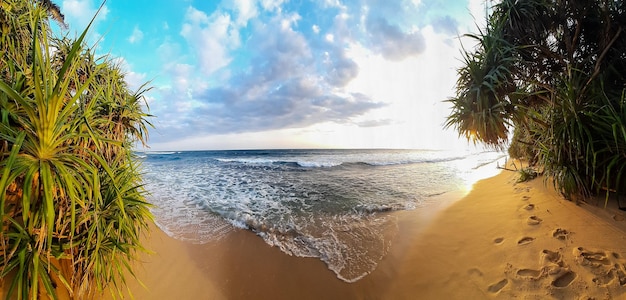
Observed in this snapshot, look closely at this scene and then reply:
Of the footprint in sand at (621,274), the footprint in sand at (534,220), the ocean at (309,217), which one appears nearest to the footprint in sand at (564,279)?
the footprint in sand at (621,274)

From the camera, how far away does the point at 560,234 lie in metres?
3.20

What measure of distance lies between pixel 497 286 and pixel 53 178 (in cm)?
472

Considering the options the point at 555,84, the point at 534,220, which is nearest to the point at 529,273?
the point at 534,220

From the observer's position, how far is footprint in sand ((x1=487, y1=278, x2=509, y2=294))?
2.75 m

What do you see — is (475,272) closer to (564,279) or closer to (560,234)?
(564,279)

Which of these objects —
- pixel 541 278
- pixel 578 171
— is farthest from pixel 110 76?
pixel 578 171

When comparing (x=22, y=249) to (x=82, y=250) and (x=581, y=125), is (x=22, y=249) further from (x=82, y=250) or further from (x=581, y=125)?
(x=581, y=125)

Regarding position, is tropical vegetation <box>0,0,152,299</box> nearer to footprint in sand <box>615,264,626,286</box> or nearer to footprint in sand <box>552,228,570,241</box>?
footprint in sand <box>615,264,626,286</box>

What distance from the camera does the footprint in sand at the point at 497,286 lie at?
2.75m

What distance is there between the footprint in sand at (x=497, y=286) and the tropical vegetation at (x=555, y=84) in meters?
2.22

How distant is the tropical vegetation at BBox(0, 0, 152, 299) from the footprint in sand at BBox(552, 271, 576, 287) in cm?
473

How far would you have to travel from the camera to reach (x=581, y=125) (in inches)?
132

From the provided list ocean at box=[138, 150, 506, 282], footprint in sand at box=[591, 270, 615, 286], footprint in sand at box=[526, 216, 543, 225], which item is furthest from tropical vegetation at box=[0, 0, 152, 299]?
footprint in sand at box=[526, 216, 543, 225]

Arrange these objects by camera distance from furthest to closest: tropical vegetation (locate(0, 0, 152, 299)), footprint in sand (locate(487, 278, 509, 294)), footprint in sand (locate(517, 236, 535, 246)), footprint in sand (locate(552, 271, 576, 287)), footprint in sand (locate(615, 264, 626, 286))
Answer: footprint in sand (locate(517, 236, 535, 246)) < footprint in sand (locate(487, 278, 509, 294)) < footprint in sand (locate(552, 271, 576, 287)) < footprint in sand (locate(615, 264, 626, 286)) < tropical vegetation (locate(0, 0, 152, 299))
